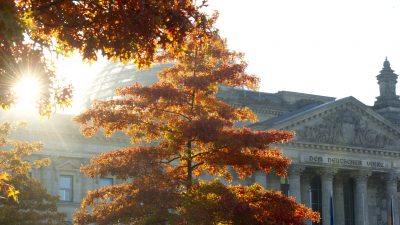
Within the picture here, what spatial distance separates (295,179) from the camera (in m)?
69.2

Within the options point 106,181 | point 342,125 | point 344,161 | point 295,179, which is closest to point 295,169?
point 295,179

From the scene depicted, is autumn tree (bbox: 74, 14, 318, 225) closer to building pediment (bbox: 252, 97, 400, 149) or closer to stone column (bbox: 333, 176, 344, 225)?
building pediment (bbox: 252, 97, 400, 149)

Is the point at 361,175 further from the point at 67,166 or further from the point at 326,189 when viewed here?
the point at 67,166

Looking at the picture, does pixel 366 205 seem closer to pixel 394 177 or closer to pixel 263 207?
pixel 394 177

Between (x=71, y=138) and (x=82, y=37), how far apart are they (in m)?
48.7

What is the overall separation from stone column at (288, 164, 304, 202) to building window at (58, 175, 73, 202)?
62.0ft

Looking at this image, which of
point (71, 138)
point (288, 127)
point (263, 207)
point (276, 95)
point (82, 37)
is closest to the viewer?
point (82, 37)

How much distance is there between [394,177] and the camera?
75.4 meters

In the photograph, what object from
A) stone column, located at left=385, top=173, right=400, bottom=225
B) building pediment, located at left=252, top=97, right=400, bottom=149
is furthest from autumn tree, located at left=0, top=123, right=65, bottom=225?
stone column, located at left=385, top=173, right=400, bottom=225

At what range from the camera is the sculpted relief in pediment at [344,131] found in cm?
6975

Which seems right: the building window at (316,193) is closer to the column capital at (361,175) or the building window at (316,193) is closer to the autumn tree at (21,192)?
the column capital at (361,175)

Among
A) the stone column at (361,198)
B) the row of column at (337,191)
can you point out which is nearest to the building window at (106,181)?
the row of column at (337,191)

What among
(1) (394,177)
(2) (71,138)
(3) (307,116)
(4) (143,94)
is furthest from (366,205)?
(4) (143,94)

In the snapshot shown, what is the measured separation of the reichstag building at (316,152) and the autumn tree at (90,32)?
155ft
